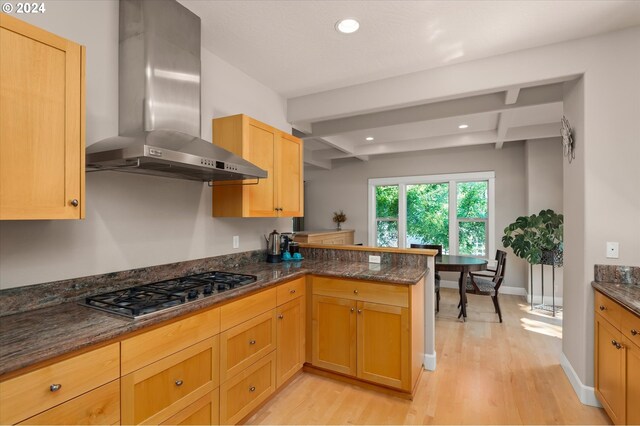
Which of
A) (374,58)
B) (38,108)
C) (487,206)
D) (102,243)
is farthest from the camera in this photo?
(487,206)

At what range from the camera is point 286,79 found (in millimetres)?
3094

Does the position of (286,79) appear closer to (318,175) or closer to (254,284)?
(254,284)

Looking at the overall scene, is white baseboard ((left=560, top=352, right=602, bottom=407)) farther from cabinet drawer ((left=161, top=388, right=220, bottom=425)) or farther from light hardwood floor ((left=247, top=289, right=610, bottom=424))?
cabinet drawer ((left=161, top=388, right=220, bottom=425))

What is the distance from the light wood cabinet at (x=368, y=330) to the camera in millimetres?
2287

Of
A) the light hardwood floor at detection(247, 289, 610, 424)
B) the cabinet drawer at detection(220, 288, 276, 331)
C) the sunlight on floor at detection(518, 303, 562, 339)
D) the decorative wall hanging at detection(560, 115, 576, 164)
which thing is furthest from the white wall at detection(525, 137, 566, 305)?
the cabinet drawer at detection(220, 288, 276, 331)

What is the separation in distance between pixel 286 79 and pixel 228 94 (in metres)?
0.62

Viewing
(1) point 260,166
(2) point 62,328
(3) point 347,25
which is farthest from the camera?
(1) point 260,166

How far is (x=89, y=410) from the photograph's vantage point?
1.21 meters

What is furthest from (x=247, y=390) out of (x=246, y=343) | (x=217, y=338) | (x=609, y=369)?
(x=609, y=369)

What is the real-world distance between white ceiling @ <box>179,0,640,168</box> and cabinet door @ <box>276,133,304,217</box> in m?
0.66

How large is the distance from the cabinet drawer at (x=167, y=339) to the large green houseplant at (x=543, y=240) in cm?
452

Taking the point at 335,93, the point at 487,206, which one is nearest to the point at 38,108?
the point at 335,93

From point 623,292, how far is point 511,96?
1845 millimetres

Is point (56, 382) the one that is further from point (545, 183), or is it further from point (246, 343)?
point (545, 183)
